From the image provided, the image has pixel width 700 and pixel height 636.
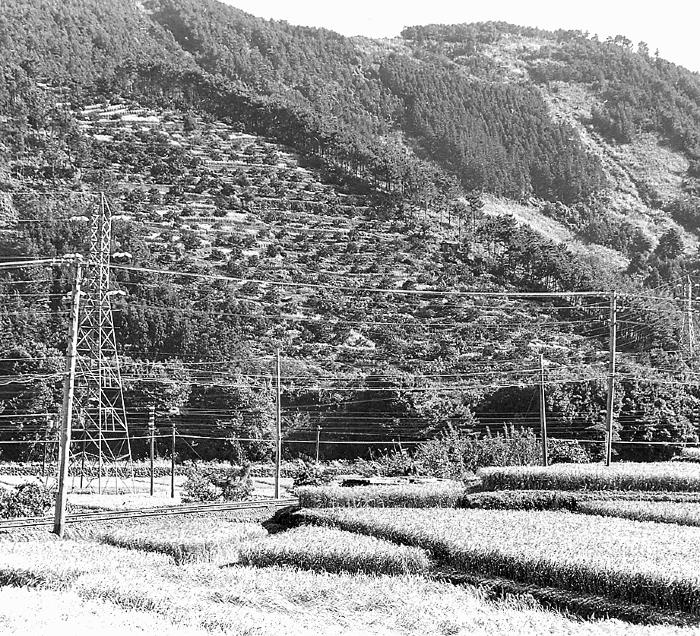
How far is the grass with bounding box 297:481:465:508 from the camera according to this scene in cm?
2936

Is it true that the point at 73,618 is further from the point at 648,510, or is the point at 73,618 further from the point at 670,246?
the point at 670,246

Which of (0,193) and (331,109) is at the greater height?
(331,109)

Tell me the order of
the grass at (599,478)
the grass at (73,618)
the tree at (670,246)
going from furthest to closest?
the tree at (670,246) → the grass at (599,478) → the grass at (73,618)

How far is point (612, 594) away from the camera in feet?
50.7

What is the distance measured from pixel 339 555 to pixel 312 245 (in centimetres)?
8541

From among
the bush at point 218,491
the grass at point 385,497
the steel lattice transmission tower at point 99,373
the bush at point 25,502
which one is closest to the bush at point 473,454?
the bush at point 218,491

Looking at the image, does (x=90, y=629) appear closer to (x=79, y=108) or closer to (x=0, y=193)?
(x=0, y=193)

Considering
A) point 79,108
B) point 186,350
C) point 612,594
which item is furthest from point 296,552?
point 79,108

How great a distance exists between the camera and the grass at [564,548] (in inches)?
592

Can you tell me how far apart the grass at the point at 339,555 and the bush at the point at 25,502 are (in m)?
14.9

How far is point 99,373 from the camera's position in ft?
120

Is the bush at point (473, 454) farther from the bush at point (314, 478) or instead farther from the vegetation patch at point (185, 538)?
the vegetation patch at point (185, 538)

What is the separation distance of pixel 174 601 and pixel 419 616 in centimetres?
367

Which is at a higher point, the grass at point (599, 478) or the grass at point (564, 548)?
the grass at point (599, 478)
